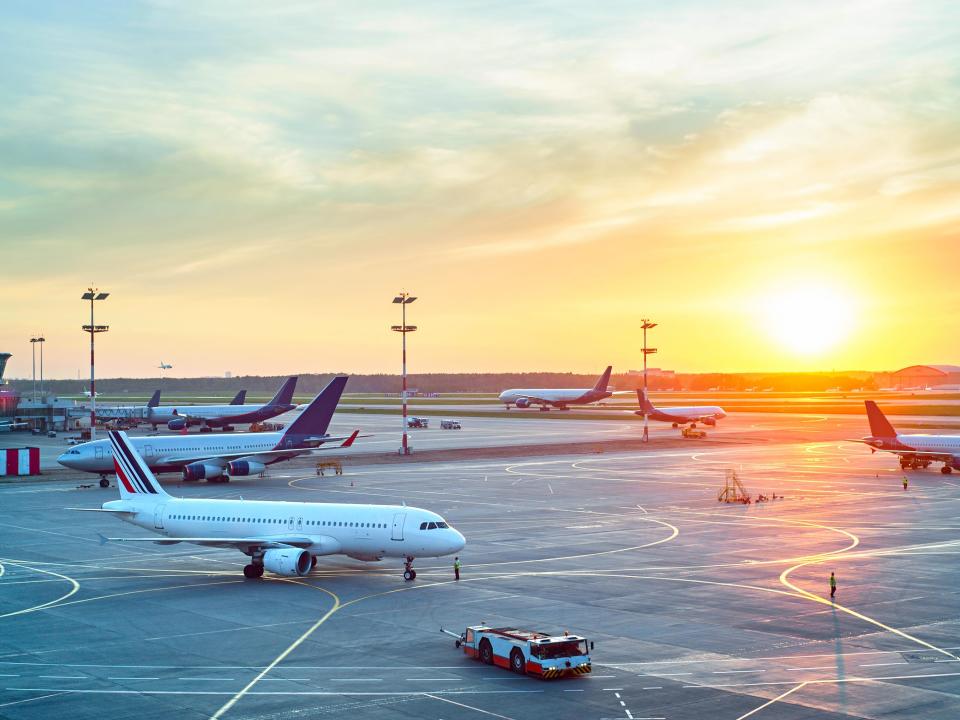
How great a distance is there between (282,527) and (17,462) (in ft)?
216

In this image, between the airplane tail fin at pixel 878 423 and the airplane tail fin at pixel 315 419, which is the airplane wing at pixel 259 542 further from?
the airplane tail fin at pixel 878 423

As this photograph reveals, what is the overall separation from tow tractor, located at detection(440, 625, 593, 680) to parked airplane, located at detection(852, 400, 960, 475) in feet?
259

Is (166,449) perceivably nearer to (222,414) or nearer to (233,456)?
(233,456)

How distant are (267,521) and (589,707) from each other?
27090 mm

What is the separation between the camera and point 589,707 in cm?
3027

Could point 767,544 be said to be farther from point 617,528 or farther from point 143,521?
point 143,521

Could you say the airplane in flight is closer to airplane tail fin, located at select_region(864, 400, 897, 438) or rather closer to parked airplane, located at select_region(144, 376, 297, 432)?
airplane tail fin, located at select_region(864, 400, 897, 438)

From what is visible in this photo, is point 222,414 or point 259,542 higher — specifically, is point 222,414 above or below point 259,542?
above

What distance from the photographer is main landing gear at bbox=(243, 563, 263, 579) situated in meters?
51.7

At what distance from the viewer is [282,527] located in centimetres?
5250

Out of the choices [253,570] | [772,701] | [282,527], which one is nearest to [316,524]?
[282,527]

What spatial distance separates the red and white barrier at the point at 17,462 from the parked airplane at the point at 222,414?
61.1 meters

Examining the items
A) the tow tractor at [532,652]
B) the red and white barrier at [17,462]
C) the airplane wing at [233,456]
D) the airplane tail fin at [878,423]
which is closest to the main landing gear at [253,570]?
the tow tractor at [532,652]

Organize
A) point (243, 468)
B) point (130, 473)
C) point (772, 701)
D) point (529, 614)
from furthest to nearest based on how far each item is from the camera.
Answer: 1. point (243, 468)
2. point (130, 473)
3. point (529, 614)
4. point (772, 701)
